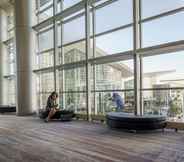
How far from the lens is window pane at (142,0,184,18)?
247 inches

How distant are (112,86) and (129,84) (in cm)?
83

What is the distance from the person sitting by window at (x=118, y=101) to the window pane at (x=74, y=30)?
2779mm

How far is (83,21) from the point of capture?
932cm

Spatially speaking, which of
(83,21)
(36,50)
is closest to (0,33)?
(36,50)

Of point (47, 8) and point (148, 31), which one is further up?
point (47, 8)

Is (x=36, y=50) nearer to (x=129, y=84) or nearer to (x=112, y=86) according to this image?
(x=112, y=86)

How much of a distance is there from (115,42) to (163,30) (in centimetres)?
184

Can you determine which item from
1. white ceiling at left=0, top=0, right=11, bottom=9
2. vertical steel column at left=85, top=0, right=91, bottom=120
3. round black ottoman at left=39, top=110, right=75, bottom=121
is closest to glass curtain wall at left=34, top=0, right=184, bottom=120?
vertical steel column at left=85, top=0, right=91, bottom=120

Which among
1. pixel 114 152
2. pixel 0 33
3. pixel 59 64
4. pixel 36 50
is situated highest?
pixel 0 33

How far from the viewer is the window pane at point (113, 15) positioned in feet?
24.7

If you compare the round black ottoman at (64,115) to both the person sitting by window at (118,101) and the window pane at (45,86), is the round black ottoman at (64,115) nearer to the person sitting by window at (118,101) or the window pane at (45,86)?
the person sitting by window at (118,101)

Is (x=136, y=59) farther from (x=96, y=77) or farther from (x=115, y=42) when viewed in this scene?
(x=96, y=77)

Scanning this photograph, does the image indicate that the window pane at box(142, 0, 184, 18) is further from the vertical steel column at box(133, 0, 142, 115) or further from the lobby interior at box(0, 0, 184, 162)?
the vertical steel column at box(133, 0, 142, 115)

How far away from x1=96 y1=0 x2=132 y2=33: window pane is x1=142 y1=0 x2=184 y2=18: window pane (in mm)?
611
